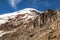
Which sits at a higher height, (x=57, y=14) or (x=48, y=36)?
(x=57, y=14)

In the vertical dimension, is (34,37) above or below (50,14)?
below

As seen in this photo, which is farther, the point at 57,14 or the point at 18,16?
the point at 18,16

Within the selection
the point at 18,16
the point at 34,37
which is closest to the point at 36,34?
the point at 34,37

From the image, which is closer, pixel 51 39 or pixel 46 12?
pixel 51 39

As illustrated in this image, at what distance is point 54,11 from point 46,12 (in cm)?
279

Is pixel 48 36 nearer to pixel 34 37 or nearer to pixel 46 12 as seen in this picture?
pixel 34 37

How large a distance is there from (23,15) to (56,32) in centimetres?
15285

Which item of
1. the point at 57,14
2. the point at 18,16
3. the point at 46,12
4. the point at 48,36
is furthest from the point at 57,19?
the point at 18,16

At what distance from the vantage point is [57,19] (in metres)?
32.4

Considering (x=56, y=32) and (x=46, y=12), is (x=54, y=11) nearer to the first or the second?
(x=46, y=12)

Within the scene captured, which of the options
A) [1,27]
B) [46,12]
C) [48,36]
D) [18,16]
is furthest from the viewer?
[18,16]

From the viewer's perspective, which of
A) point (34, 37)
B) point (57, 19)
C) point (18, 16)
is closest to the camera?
point (57, 19)

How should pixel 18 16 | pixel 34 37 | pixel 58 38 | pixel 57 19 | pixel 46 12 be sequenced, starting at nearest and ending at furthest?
pixel 58 38, pixel 57 19, pixel 34 37, pixel 46 12, pixel 18 16

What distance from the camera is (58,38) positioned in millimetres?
27297
